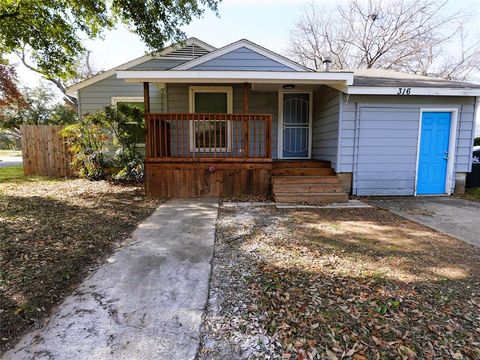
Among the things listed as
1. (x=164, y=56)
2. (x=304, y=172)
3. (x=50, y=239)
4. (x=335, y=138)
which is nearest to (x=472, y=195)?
A: (x=335, y=138)

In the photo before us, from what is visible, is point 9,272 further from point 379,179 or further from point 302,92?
point 302,92

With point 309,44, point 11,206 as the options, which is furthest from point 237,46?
point 309,44

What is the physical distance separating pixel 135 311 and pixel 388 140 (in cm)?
665

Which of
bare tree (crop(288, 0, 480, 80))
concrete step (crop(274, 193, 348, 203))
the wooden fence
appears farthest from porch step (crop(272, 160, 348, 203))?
bare tree (crop(288, 0, 480, 80))

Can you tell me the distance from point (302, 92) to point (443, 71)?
49.6 ft

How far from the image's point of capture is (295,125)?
8.36 m

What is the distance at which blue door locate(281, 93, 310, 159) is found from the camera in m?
8.26

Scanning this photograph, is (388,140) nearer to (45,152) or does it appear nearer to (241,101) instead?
(241,101)

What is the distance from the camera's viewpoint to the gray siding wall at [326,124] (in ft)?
22.2

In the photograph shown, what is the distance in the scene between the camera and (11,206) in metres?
5.01

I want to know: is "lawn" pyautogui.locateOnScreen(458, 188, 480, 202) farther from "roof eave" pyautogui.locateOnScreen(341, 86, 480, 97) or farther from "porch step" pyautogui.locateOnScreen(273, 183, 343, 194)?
"porch step" pyautogui.locateOnScreen(273, 183, 343, 194)

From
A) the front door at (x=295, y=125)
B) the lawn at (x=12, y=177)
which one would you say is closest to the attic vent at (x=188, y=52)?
the front door at (x=295, y=125)

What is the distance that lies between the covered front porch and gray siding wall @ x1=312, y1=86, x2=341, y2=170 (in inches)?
1.1

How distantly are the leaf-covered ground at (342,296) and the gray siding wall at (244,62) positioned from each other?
15.0ft
